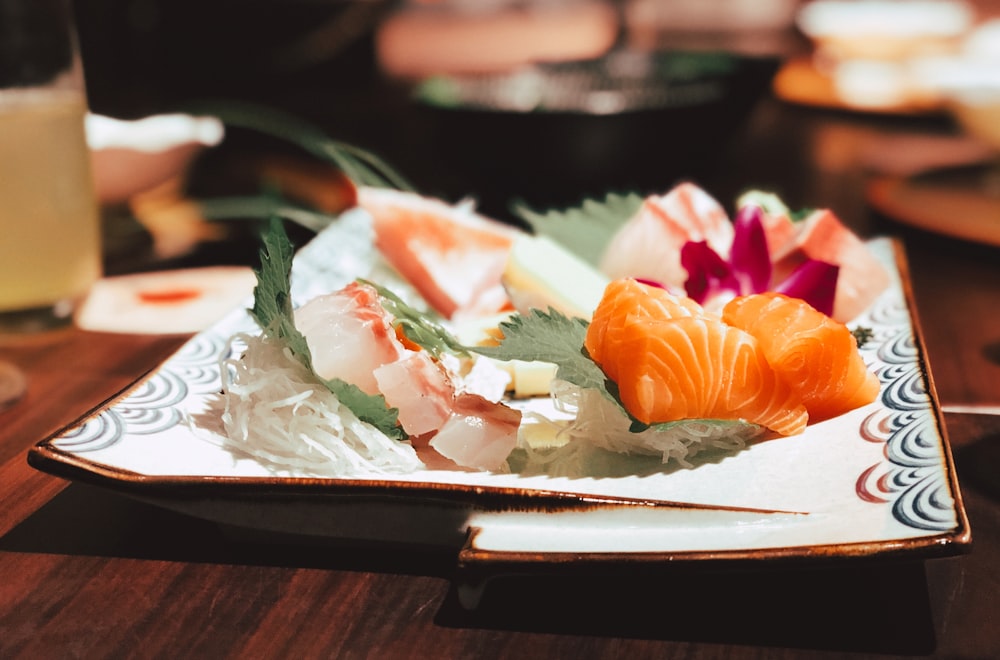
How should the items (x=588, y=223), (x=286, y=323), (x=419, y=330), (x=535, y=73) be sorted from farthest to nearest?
1. (x=535, y=73)
2. (x=588, y=223)
3. (x=419, y=330)
4. (x=286, y=323)

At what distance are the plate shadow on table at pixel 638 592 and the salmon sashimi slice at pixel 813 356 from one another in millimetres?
241

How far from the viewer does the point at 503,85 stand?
290 cm

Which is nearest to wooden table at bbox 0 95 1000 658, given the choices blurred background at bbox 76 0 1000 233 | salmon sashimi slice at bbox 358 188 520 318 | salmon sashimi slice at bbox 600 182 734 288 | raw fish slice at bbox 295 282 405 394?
raw fish slice at bbox 295 282 405 394

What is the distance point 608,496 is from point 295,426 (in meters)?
0.38

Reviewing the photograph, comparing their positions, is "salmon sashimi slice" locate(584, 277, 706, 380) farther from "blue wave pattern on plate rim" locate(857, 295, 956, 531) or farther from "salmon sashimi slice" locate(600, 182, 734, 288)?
"salmon sashimi slice" locate(600, 182, 734, 288)

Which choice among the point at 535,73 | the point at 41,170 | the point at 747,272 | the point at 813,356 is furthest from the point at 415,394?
the point at 535,73

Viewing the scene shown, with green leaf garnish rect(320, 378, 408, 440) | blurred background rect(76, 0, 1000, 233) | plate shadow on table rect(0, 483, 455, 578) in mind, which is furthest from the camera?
blurred background rect(76, 0, 1000, 233)

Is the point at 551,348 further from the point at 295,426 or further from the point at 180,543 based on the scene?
the point at 180,543

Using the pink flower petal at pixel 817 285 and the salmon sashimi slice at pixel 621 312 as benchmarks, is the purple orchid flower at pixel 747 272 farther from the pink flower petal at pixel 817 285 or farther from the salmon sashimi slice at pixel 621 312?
the salmon sashimi slice at pixel 621 312

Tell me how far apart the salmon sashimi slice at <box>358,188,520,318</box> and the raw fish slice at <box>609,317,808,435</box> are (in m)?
0.63

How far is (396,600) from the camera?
95cm

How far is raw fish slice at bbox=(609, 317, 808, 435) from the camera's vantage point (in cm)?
108

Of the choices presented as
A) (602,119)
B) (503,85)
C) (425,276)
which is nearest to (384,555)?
(425,276)

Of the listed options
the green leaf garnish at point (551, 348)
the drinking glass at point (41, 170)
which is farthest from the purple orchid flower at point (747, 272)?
the drinking glass at point (41, 170)
